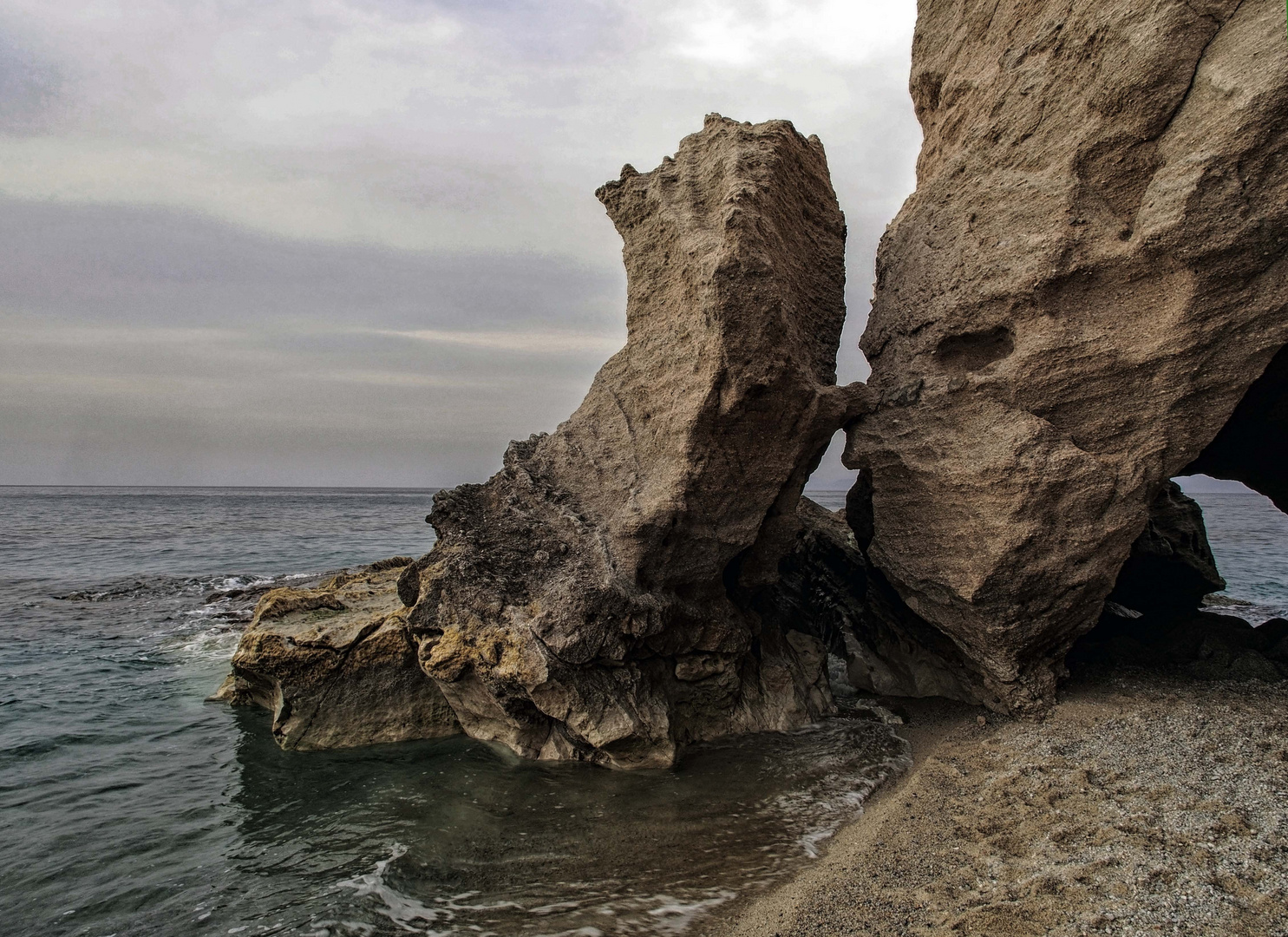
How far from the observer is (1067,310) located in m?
6.25

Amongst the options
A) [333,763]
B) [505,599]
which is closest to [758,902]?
[505,599]

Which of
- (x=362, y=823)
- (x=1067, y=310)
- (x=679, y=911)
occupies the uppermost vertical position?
(x=1067, y=310)

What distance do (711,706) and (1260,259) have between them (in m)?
6.20

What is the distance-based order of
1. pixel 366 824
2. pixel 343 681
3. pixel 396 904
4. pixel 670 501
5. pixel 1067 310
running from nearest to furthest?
pixel 396 904
pixel 366 824
pixel 1067 310
pixel 670 501
pixel 343 681

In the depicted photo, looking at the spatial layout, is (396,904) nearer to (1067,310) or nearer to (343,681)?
(343,681)

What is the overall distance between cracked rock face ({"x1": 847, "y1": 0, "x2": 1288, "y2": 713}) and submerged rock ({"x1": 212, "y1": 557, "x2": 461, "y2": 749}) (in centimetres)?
535

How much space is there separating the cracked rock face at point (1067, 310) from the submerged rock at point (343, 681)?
5.35 metres

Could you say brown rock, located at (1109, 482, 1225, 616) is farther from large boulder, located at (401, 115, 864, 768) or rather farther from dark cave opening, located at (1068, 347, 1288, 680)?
large boulder, located at (401, 115, 864, 768)

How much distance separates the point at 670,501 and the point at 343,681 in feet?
13.8

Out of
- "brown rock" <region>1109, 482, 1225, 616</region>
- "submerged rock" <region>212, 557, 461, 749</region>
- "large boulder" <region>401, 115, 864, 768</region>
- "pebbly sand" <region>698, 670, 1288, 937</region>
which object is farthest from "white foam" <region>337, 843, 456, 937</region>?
"brown rock" <region>1109, 482, 1225, 616</region>

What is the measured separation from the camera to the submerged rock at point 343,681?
25.1ft

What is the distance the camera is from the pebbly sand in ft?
12.7

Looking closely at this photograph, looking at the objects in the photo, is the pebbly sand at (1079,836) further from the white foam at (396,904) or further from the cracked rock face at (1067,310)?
the white foam at (396,904)

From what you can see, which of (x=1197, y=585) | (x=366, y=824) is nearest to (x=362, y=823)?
(x=366, y=824)
